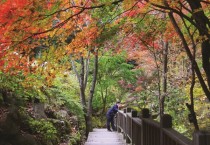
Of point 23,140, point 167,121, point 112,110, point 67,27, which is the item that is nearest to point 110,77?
point 112,110

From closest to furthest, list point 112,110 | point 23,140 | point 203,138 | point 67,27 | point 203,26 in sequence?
point 203,138
point 203,26
point 67,27
point 23,140
point 112,110

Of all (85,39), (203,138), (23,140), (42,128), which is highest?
(85,39)

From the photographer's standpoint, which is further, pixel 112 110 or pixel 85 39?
pixel 112 110

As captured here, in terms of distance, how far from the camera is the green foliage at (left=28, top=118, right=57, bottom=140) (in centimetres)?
860

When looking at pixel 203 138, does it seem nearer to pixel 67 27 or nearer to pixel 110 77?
pixel 67 27

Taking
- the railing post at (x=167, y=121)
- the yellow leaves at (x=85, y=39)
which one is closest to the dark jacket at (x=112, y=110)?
the yellow leaves at (x=85, y=39)

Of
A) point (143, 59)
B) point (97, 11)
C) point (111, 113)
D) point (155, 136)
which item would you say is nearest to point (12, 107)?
point (97, 11)

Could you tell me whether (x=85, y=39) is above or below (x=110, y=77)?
below

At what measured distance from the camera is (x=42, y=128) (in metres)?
8.83

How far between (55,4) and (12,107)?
3831 millimetres

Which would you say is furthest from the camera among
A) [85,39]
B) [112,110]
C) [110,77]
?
[110,77]

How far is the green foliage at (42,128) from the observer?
860cm

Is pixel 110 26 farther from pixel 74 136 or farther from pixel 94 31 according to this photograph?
pixel 74 136

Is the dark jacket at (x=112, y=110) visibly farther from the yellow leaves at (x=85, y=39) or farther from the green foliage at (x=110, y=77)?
the yellow leaves at (x=85, y=39)
